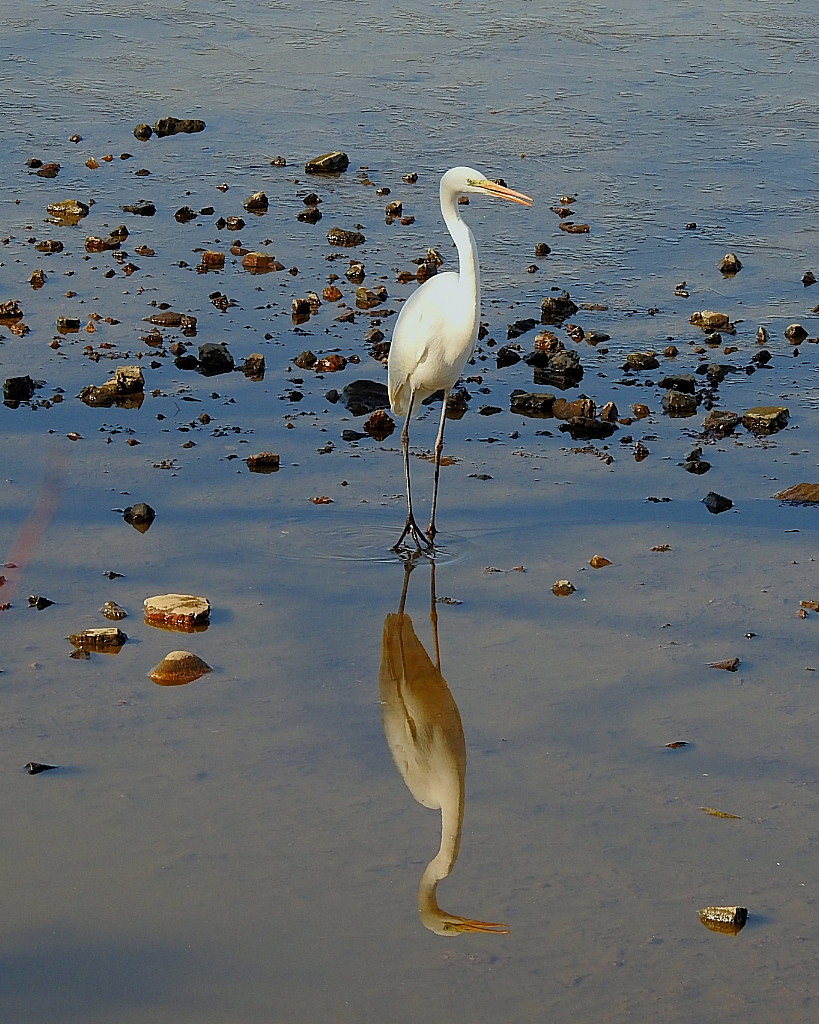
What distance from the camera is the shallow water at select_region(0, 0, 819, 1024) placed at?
149 inches

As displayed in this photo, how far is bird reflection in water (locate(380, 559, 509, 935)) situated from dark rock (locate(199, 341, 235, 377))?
220 centimetres

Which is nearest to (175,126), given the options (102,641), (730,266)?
(730,266)

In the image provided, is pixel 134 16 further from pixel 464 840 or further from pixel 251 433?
pixel 464 840

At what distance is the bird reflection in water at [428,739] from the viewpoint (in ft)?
13.0

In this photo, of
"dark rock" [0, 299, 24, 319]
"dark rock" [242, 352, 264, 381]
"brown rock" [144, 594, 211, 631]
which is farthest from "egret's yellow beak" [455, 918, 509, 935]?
"dark rock" [0, 299, 24, 319]

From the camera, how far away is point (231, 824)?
4258 mm

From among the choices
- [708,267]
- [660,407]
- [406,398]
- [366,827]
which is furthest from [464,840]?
[708,267]

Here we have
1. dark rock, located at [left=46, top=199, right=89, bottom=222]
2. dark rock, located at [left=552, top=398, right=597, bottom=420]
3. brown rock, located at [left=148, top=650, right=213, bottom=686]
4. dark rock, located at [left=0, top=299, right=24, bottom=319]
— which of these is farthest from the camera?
dark rock, located at [left=46, top=199, right=89, bottom=222]

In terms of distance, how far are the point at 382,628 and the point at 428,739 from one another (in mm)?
743

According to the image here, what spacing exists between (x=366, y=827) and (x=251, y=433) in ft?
9.48

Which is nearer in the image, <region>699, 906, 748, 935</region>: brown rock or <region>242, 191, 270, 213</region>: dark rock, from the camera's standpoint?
<region>699, 906, 748, 935</region>: brown rock

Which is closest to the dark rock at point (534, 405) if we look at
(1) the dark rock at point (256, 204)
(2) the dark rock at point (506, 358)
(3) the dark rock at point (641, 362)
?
(2) the dark rock at point (506, 358)

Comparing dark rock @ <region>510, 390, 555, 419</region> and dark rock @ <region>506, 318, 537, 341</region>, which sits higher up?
dark rock @ <region>506, 318, 537, 341</region>

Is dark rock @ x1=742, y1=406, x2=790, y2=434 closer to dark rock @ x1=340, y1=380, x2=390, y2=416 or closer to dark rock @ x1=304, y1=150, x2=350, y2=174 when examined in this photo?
dark rock @ x1=340, y1=380, x2=390, y2=416
